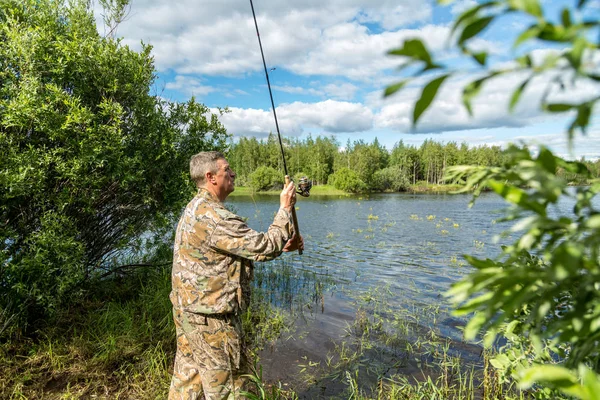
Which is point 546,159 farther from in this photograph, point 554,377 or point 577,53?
point 554,377

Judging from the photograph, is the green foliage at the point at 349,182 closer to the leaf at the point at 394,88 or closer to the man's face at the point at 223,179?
the man's face at the point at 223,179

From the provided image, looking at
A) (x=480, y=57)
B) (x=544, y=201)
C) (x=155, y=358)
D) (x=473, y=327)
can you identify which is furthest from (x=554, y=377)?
(x=155, y=358)

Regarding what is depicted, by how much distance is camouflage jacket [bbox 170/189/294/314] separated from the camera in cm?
352

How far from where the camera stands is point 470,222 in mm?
24984

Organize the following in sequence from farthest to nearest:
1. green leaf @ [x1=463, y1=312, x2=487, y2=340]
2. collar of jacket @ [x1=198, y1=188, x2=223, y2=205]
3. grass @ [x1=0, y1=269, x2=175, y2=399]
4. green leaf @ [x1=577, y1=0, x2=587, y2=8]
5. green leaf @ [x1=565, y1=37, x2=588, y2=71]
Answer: grass @ [x1=0, y1=269, x2=175, y2=399], collar of jacket @ [x1=198, y1=188, x2=223, y2=205], green leaf @ [x1=463, y1=312, x2=487, y2=340], green leaf @ [x1=577, y1=0, x2=587, y2=8], green leaf @ [x1=565, y1=37, x2=588, y2=71]

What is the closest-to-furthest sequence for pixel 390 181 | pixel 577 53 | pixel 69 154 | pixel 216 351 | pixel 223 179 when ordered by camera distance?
pixel 577 53, pixel 216 351, pixel 223 179, pixel 69 154, pixel 390 181

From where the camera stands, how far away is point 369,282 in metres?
11.6

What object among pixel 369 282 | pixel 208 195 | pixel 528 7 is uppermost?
pixel 528 7

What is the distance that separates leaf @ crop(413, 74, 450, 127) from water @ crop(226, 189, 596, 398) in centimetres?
29

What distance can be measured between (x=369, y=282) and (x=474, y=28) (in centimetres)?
1124

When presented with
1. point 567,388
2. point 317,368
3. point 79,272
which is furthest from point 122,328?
point 567,388

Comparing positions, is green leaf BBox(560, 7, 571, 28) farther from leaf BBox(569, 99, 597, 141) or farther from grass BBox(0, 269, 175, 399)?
grass BBox(0, 269, 175, 399)

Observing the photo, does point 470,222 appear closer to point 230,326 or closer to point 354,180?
point 230,326

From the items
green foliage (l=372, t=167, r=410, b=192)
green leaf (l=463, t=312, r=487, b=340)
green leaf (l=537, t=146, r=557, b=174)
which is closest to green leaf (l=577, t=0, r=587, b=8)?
green leaf (l=537, t=146, r=557, b=174)
